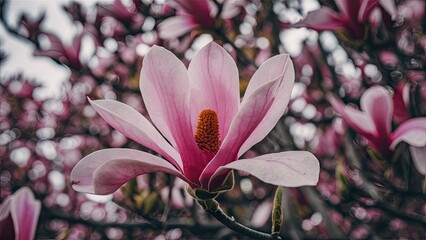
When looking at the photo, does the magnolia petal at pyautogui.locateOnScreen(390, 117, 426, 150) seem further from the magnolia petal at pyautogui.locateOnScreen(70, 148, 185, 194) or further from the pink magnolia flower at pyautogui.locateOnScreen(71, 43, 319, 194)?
the magnolia petal at pyautogui.locateOnScreen(70, 148, 185, 194)

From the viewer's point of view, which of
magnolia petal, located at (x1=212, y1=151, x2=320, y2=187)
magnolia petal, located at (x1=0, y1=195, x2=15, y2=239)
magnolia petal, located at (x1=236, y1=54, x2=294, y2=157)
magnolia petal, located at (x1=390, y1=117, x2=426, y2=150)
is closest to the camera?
magnolia petal, located at (x1=212, y1=151, x2=320, y2=187)

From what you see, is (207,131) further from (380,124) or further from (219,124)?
(380,124)

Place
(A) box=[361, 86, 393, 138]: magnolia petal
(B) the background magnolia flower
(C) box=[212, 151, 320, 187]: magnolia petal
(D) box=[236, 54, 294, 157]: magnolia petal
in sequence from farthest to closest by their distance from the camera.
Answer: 1. (B) the background magnolia flower
2. (A) box=[361, 86, 393, 138]: magnolia petal
3. (D) box=[236, 54, 294, 157]: magnolia petal
4. (C) box=[212, 151, 320, 187]: magnolia petal

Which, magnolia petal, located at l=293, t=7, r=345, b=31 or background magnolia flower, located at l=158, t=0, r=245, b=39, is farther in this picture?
background magnolia flower, located at l=158, t=0, r=245, b=39

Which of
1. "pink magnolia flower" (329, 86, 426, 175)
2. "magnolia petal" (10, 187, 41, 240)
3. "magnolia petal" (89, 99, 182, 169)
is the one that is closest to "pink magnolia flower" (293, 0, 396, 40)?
"pink magnolia flower" (329, 86, 426, 175)

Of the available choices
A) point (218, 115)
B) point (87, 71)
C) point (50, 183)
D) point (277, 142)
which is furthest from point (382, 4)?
point (50, 183)
